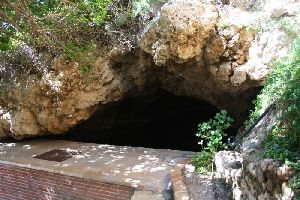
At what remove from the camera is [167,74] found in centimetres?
884

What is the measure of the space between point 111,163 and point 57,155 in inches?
65.0

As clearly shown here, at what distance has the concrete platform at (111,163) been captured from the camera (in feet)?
18.7

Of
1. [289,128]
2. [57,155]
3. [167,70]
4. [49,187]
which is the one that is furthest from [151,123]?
[289,128]

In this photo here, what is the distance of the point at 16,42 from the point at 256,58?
6152 mm

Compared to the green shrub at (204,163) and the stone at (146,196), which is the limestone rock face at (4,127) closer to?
the stone at (146,196)

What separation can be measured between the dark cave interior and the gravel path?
5.00m

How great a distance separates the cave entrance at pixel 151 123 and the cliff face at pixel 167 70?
1.56m

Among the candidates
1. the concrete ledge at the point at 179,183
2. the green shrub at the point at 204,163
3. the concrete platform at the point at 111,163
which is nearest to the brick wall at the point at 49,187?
the concrete platform at the point at 111,163

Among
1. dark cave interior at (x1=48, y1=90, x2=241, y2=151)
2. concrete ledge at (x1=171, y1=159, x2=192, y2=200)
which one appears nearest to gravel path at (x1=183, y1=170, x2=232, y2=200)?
concrete ledge at (x1=171, y1=159, x2=192, y2=200)

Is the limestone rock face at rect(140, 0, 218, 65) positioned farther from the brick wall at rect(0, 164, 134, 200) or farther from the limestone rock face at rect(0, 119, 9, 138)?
the limestone rock face at rect(0, 119, 9, 138)

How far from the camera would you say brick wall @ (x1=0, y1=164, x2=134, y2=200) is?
575 centimetres

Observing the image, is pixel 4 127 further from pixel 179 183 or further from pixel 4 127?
pixel 179 183

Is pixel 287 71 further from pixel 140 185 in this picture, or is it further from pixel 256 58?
pixel 140 185

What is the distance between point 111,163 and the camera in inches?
261
